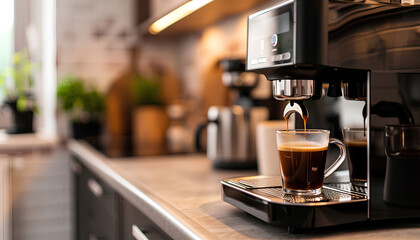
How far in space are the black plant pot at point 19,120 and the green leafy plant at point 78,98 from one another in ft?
0.90

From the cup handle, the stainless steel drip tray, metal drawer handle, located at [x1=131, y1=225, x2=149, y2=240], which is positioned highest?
the cup handle

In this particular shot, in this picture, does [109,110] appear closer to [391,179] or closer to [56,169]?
[56,169]

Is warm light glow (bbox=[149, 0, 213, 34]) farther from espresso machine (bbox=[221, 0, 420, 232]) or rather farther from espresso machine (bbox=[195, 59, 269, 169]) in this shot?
espresso machine (bbox=[221, 0, 420, 232])

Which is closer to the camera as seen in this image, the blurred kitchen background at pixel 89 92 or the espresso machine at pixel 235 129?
the espresso machine at pixel 235 129

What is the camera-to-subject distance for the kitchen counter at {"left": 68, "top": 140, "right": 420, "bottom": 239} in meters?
0.72

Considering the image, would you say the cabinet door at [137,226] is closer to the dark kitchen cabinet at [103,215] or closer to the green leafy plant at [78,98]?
the dark kitchen cabinet at [103,215]

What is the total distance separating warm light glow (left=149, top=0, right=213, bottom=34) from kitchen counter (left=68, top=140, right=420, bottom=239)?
0.59 meters

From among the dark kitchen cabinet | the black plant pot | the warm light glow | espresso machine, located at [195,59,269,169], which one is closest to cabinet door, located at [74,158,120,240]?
the dark kitchen cabinet

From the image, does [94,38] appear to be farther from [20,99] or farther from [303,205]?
[303,205]

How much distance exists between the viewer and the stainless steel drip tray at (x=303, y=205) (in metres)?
0.69

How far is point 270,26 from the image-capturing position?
2.43 ft

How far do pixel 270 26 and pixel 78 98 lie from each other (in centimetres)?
198

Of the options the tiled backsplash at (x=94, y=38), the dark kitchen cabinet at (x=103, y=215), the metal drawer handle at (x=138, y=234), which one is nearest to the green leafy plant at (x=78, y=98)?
the tiled backsplash at (x=94, y=38)

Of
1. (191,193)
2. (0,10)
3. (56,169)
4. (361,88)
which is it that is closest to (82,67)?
(56,169)
